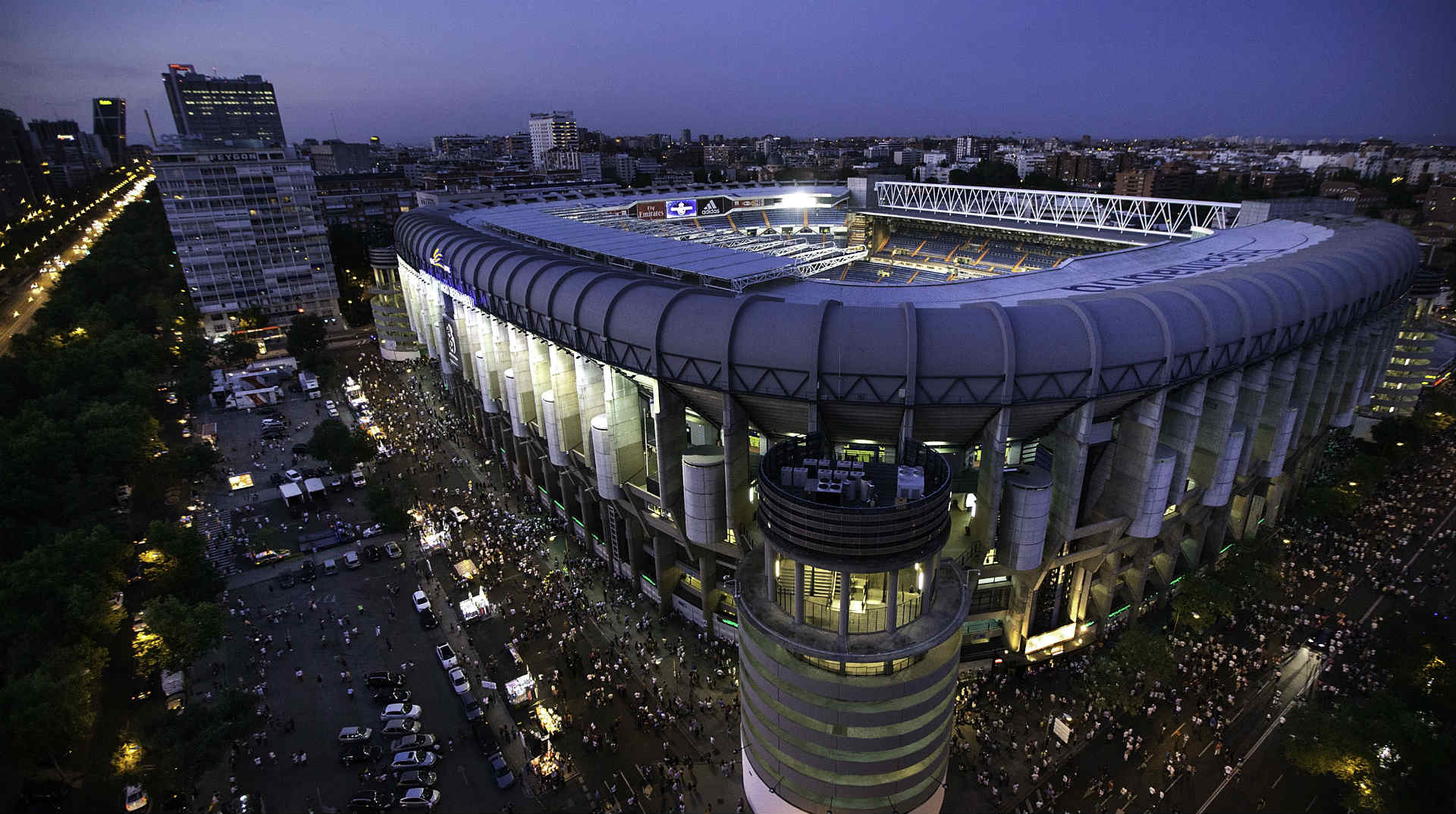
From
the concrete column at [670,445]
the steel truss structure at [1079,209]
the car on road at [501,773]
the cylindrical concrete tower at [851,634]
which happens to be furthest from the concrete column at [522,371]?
the steel truss structure at [1079,209]

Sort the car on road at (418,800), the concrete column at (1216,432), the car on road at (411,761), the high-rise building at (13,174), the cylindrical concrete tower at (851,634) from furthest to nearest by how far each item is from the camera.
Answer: the high-rise building at (13,174)
the concrete column at (1216,432)
the car on road at (411,761)
the car on road at (418,800)
the cylindrical concrete tower at (851,634)

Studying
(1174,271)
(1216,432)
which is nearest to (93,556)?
(1216,432)

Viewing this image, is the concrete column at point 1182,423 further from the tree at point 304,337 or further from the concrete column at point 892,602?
the tree at point 304,337

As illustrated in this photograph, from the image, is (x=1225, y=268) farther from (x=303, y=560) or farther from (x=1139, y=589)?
(x=303, y=560)

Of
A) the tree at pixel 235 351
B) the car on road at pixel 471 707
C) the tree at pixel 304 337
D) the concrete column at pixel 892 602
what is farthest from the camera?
the tree at pixel 304 337

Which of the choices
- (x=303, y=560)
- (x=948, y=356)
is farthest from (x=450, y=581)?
(x=948, y=356)

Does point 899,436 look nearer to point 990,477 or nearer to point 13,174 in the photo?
point 990,477

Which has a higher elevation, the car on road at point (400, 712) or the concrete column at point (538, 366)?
the concrete column at point (538, 366)
